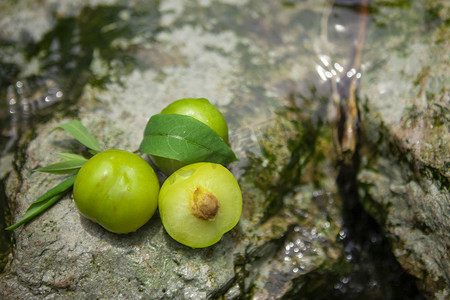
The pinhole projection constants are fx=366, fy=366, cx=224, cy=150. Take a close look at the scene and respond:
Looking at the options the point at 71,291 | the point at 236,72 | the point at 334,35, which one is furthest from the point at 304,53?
the point at 71,291

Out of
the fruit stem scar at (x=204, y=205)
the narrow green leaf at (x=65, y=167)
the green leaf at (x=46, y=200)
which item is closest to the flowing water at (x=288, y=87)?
the green leaf at (x=46, y=200)

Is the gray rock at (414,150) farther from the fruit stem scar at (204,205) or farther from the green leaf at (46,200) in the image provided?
the green leaf at (46,200)

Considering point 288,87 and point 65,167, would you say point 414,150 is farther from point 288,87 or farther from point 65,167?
point 65,167

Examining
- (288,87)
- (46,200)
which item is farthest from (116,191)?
(288,87)

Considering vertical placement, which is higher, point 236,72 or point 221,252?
point 236,72

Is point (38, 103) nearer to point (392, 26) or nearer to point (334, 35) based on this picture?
point (334, 35)
